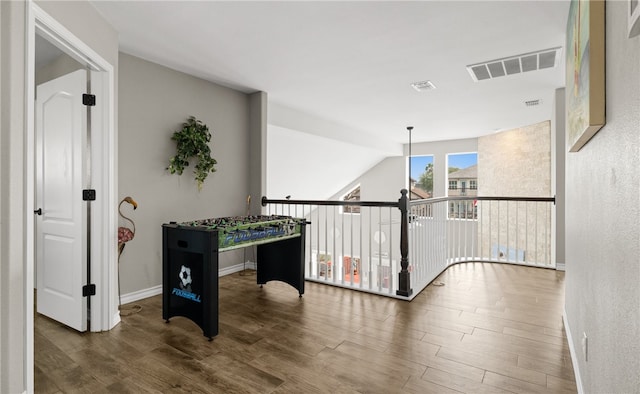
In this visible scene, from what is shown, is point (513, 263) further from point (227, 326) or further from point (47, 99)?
point (47, 99)

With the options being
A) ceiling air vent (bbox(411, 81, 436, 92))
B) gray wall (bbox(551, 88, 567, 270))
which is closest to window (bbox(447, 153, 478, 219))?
gray wall (bbox(551, 88, 567, 270))

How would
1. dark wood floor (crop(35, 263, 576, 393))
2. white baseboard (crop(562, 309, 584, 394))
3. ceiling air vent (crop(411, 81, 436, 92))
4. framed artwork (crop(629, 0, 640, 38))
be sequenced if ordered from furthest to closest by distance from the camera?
ceiling air vent (crop(411, 81, 436, 92)) → dark wood floor (crop(35, 263, 576, 393)) → white baseboard (crop(562, 309, 584, 394)) → framed artwork (crop(629, 0, 640, 38))

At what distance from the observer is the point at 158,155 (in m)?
3.62

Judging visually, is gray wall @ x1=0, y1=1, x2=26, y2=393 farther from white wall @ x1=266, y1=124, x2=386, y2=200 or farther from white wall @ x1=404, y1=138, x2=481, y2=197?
white wall @ x1=404, y1=138, x2=481, y2=197

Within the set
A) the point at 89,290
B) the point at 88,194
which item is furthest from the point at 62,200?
the point at 89,290

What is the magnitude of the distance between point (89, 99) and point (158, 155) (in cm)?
104

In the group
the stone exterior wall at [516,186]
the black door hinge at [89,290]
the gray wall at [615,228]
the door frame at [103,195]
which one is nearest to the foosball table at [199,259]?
the door frame at [103,195]

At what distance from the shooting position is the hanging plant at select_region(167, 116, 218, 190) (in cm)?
372

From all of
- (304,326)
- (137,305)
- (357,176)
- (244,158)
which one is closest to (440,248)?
(304,326)

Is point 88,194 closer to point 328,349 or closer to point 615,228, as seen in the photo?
point 328,349

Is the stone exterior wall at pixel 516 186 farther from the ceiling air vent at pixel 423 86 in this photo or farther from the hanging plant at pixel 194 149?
the hanging plant at pixel 194 149

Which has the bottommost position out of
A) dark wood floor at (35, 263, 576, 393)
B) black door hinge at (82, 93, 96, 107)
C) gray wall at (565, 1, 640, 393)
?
dark wood floor at (35, 263, 576, 393)

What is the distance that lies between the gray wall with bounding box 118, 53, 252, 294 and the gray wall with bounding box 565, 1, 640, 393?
12.1 ft

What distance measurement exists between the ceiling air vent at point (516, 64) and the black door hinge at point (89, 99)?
3659 millimetres
